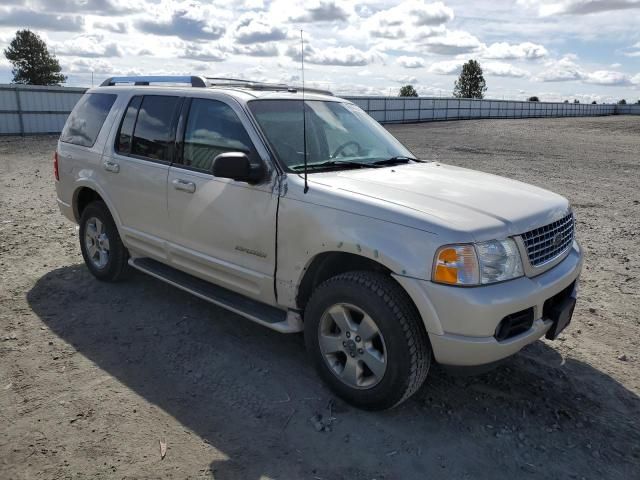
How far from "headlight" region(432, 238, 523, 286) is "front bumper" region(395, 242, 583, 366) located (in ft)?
0.14

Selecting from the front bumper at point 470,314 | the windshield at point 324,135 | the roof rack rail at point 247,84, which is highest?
the roof rack rail at point 247,84

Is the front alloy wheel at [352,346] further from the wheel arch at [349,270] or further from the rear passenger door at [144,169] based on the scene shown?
the rear passenger door at [144,169]

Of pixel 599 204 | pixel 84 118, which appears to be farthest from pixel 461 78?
pixel 84 118

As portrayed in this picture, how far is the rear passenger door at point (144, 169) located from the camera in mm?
4543

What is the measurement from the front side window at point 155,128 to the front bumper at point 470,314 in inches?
98.5

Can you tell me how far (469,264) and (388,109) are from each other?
3808 centimetres

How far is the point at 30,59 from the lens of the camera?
197ft

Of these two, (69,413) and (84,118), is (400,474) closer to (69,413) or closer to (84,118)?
(69,413)

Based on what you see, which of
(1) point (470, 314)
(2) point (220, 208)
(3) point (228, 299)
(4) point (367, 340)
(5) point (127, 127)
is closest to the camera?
(1) point (470, 314)

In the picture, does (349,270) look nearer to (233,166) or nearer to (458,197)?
(458,197)

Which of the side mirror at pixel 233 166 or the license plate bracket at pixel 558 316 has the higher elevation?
the side mirror at pixel 233 166

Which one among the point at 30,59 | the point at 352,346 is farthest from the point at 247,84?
the point at 30,59

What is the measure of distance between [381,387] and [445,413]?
0.51 m

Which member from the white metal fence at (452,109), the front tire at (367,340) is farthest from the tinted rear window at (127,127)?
the white metal fence at (452,109)
